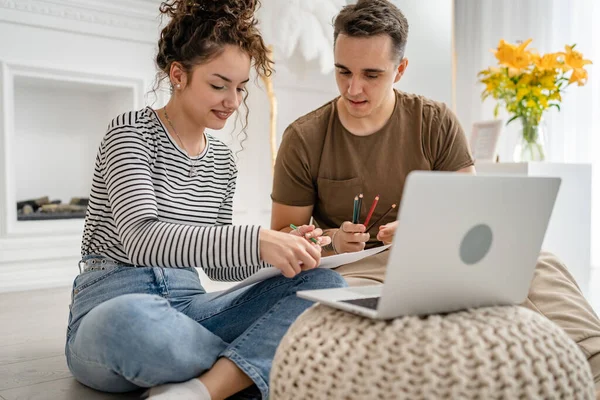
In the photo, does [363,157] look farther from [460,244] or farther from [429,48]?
[429,48]

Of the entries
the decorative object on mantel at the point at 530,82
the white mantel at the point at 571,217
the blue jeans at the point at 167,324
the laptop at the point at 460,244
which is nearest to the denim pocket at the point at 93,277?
the blue jeans at the point at 167,324

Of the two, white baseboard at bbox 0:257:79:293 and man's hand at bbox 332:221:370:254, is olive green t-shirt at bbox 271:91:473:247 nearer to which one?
man's hand at bbox 332:221:370:254

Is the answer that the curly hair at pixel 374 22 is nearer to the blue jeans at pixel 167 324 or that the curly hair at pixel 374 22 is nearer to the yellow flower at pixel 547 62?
the blue jeans at pixel 167 324

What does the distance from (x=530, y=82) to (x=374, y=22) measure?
1256mm

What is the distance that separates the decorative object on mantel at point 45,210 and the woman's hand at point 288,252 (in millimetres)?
2256

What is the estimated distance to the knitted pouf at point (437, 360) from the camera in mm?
694

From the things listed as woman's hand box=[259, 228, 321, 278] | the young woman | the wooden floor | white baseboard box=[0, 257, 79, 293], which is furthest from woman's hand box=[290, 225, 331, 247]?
white baseboard box=[0, 257, 79, 293]

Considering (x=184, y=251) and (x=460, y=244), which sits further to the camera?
(x=184, y=251)

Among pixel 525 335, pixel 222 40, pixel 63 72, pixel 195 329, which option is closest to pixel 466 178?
pixel 525 335

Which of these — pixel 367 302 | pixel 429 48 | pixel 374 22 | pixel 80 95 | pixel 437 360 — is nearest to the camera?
pixel 437 360

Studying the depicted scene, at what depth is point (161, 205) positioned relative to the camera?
4.09 ft

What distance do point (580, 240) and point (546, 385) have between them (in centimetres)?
192

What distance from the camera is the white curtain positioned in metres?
3.69

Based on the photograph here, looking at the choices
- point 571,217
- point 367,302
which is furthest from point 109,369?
point 571,217
